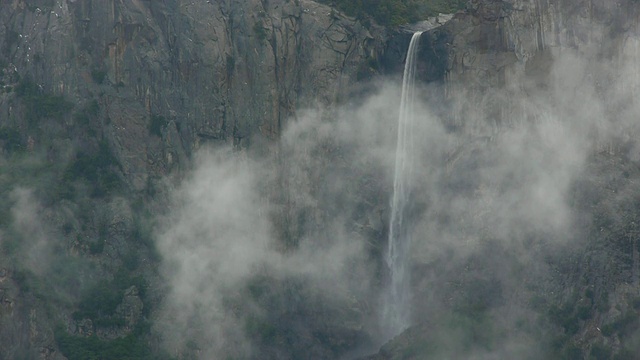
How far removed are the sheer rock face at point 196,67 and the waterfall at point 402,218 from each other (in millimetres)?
3926

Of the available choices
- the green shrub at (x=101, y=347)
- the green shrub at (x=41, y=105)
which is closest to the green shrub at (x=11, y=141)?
the green shrub at (x=41, y=105)

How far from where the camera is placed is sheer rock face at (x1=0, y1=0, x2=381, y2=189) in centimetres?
13100

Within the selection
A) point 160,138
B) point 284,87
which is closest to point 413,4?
point 284,87

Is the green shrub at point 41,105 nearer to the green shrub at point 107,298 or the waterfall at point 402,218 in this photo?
A: the green shrub at point 107,298

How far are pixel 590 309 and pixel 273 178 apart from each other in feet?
88.5

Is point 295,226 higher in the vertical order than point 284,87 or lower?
lower

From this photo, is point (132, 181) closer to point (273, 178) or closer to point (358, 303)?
point (273, 178)

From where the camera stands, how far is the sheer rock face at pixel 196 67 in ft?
430

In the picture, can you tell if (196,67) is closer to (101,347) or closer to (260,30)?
(260,30)

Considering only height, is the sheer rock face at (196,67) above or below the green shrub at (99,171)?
above

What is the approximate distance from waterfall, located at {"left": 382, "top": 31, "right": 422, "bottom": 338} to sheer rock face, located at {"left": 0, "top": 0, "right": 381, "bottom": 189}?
393 centimetres

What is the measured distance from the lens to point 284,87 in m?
131

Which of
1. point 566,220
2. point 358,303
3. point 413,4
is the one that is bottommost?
point 358,303

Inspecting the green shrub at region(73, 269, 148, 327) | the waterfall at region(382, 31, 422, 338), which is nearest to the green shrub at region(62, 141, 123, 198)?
the green shrub at region(73, 269, 148, 327)
